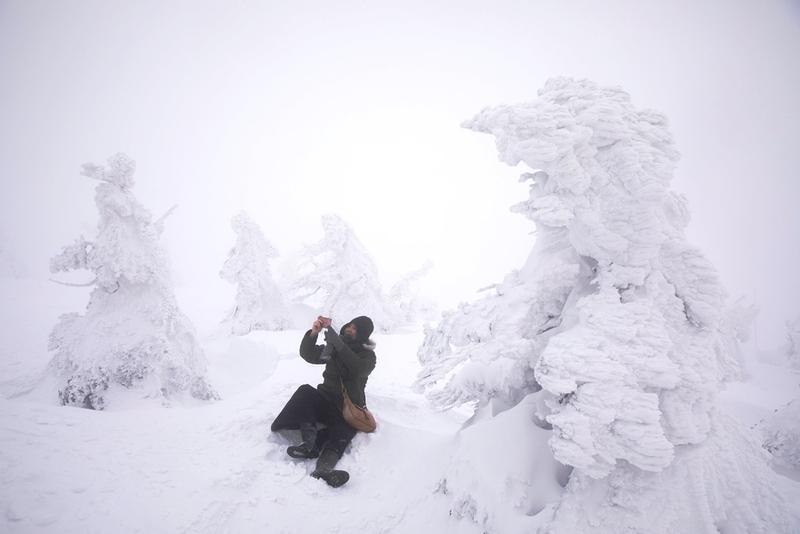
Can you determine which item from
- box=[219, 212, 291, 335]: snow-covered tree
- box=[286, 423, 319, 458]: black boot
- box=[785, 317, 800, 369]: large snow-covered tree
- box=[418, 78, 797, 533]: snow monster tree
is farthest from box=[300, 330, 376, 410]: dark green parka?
box=[785, 317, 800, 369]: large snow-covered tree

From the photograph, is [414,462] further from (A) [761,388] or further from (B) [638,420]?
(A) [761,388]

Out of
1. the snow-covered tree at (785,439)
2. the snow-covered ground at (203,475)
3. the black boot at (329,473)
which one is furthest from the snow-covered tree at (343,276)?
the snow-covered tree at (785,439)

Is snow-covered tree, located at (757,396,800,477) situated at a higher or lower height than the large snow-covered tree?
higher

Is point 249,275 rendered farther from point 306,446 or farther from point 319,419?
point 306,446

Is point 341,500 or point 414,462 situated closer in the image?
point 341,500

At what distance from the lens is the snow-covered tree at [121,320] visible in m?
7.63

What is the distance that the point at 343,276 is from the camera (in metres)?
19.4

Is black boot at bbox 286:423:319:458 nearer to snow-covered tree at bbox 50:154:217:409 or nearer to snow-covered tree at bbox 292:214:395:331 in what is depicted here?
snow-covered tree at bbox 50:154:217:409

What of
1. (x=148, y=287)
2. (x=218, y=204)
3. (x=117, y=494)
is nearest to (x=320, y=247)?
(x=148, y=287)

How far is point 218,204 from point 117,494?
18466 cm

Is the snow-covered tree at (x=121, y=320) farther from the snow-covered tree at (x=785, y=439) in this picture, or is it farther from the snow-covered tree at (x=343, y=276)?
the snow-covered tree at (x=785, y=439)

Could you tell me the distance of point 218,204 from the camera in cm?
16225

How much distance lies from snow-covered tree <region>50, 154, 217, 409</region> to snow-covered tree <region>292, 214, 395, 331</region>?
1054 centimetres

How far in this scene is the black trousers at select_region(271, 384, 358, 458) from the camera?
14.6 feet
